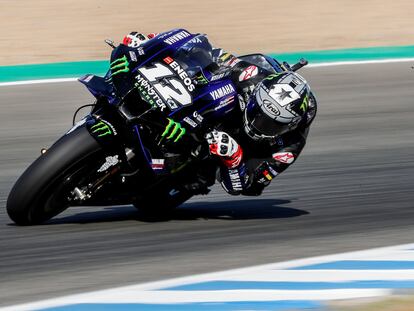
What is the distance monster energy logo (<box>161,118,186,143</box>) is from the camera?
276 inches

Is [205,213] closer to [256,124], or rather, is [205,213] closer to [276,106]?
[256,124]

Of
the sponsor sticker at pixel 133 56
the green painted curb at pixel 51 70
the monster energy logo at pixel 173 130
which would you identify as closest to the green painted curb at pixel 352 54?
the green painted curb at pixel 51 70

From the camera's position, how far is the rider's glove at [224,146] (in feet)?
22.7

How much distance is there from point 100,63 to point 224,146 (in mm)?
8881

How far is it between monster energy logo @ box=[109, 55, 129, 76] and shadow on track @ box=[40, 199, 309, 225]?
4.10 ft

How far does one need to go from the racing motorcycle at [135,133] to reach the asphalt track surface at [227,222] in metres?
0.32

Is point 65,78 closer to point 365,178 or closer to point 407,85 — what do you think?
point 407,85

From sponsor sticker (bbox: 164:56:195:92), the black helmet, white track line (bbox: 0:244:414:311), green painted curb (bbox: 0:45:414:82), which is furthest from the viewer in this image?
green painted curb (bbox: 0:45:414:82)

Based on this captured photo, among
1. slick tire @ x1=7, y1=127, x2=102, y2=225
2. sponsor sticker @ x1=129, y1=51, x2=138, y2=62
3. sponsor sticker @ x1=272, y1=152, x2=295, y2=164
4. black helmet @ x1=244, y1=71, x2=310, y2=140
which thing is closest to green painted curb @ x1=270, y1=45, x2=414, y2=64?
sponsor sticker @ x1=272, y1=152, x2=295, y2=164

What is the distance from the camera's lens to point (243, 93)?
729 centimetres

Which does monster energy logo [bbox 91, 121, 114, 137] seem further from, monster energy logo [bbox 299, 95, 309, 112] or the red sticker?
monster energy logo [bbox 299, 95, 309, 112]

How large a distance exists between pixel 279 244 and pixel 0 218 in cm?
220
